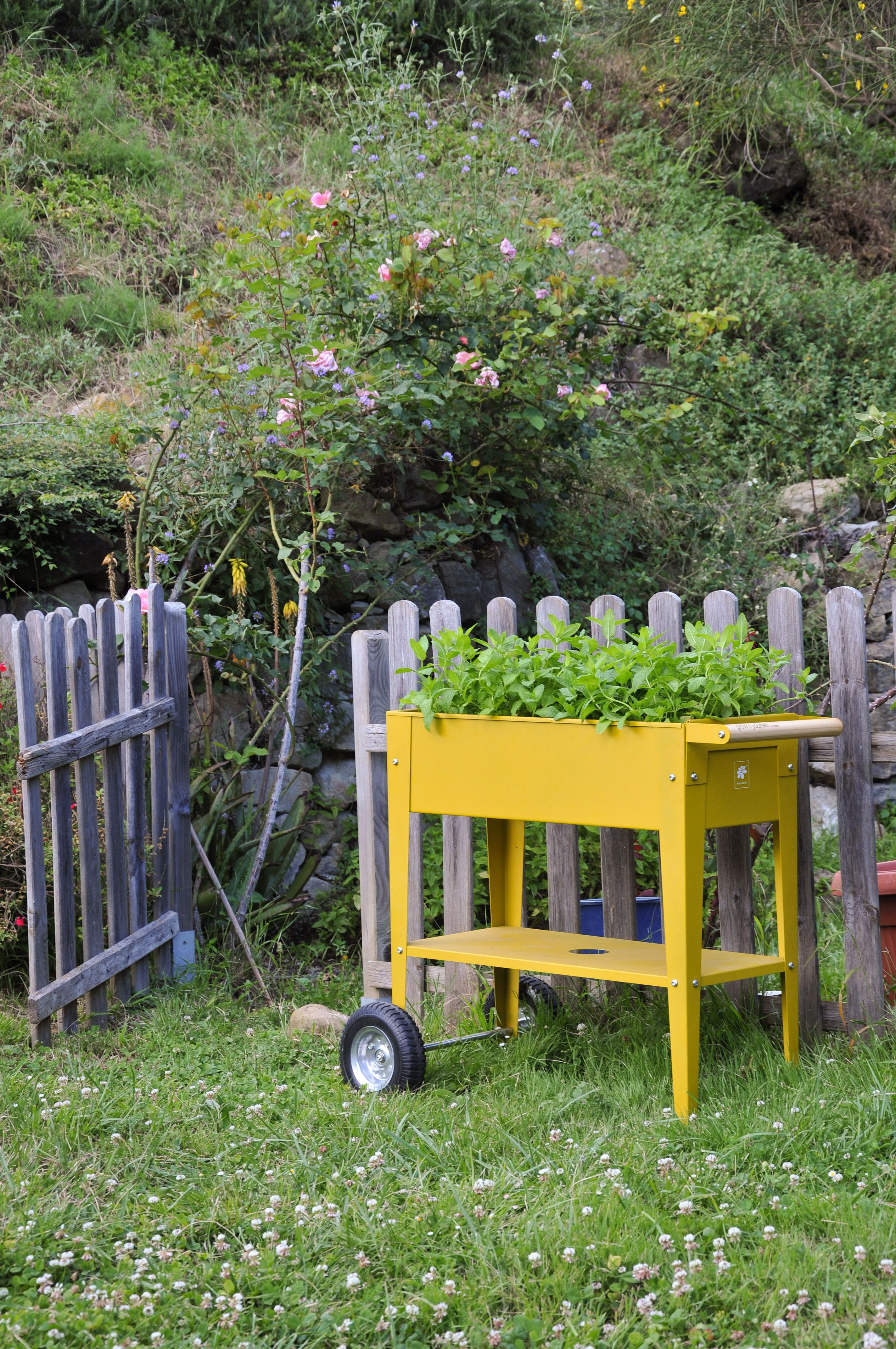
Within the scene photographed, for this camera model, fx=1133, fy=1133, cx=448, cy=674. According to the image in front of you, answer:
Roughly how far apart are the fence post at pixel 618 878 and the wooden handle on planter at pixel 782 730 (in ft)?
2.42

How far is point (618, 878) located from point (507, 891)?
1.13 feet

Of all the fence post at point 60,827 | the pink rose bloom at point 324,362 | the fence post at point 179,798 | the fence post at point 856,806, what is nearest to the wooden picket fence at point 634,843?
the fence post at point 856,806

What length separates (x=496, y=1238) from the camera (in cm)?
214

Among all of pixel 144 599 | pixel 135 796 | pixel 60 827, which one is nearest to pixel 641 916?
pixel 135 796

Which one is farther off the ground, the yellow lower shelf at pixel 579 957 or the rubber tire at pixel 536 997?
the yellow lower shelf at pixel 579 957

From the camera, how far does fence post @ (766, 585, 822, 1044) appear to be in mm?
3086

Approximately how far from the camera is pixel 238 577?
469 centimetres

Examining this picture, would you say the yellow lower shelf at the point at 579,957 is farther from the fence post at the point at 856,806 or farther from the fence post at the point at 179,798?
the fence post at the point at 179,798

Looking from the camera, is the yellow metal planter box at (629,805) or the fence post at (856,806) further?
the fence post at (856,806)

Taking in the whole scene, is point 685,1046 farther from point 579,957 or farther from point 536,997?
point 536,997

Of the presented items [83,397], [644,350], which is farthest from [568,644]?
[644,350]

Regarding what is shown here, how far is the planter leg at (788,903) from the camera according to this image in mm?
2879

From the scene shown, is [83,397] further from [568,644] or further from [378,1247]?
[378,1247]

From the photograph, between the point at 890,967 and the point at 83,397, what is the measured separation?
585 centimetres
